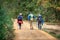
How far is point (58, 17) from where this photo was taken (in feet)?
125

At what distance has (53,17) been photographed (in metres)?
39.2

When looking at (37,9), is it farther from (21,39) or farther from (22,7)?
(21,39)

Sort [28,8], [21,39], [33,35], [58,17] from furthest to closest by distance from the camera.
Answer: [28,8]
[58,17]
[33,35]
[21,39]

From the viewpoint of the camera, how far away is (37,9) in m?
45.6

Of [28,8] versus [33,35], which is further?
[28,8]

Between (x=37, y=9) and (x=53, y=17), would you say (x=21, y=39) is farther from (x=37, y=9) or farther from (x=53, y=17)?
(x=37, y=9)

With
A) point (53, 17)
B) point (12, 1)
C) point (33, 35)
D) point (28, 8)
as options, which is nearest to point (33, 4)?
point (28, 8)

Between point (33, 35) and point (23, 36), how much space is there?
3.26 feet

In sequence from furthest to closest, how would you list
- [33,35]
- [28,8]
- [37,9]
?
1. [28,8]
2. [37,9]
3. [33,35]

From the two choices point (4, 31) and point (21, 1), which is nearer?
point (4, 31)

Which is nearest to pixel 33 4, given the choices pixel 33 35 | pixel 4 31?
pixel 33 35

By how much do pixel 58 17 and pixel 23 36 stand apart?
17.5 m

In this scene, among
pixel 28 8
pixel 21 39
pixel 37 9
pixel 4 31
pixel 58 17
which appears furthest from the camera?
pixel 28 8

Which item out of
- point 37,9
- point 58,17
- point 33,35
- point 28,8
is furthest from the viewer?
point 28,8
